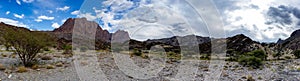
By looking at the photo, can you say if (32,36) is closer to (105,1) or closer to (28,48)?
(28,48)

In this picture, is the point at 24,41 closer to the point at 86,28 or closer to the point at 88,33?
the point at 86,28

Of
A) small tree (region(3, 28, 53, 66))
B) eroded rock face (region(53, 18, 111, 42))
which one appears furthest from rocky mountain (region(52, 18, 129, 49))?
small tree (region(3, 28, 53, 66))

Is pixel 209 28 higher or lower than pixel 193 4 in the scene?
lower

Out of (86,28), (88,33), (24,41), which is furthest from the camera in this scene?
(88,33)

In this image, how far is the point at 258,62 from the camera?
41438mm

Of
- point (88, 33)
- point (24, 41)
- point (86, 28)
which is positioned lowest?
point (24, 41)

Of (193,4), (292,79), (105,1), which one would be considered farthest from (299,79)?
(105,1)

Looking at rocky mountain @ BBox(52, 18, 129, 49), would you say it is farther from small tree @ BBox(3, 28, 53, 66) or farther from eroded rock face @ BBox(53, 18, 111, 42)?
small tree @ BBox(3, 28, 53, 66)

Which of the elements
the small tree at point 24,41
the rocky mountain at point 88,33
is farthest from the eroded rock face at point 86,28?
the small tree at point 24,41

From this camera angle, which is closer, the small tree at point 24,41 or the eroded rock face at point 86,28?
the small tree at point 24,41

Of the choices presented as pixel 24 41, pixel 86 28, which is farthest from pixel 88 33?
pixel 24 41

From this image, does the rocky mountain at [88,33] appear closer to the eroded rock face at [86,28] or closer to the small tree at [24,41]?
the eroded rock face at [86,28]

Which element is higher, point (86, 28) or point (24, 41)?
point (86, 28)

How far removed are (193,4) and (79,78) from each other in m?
8.69
